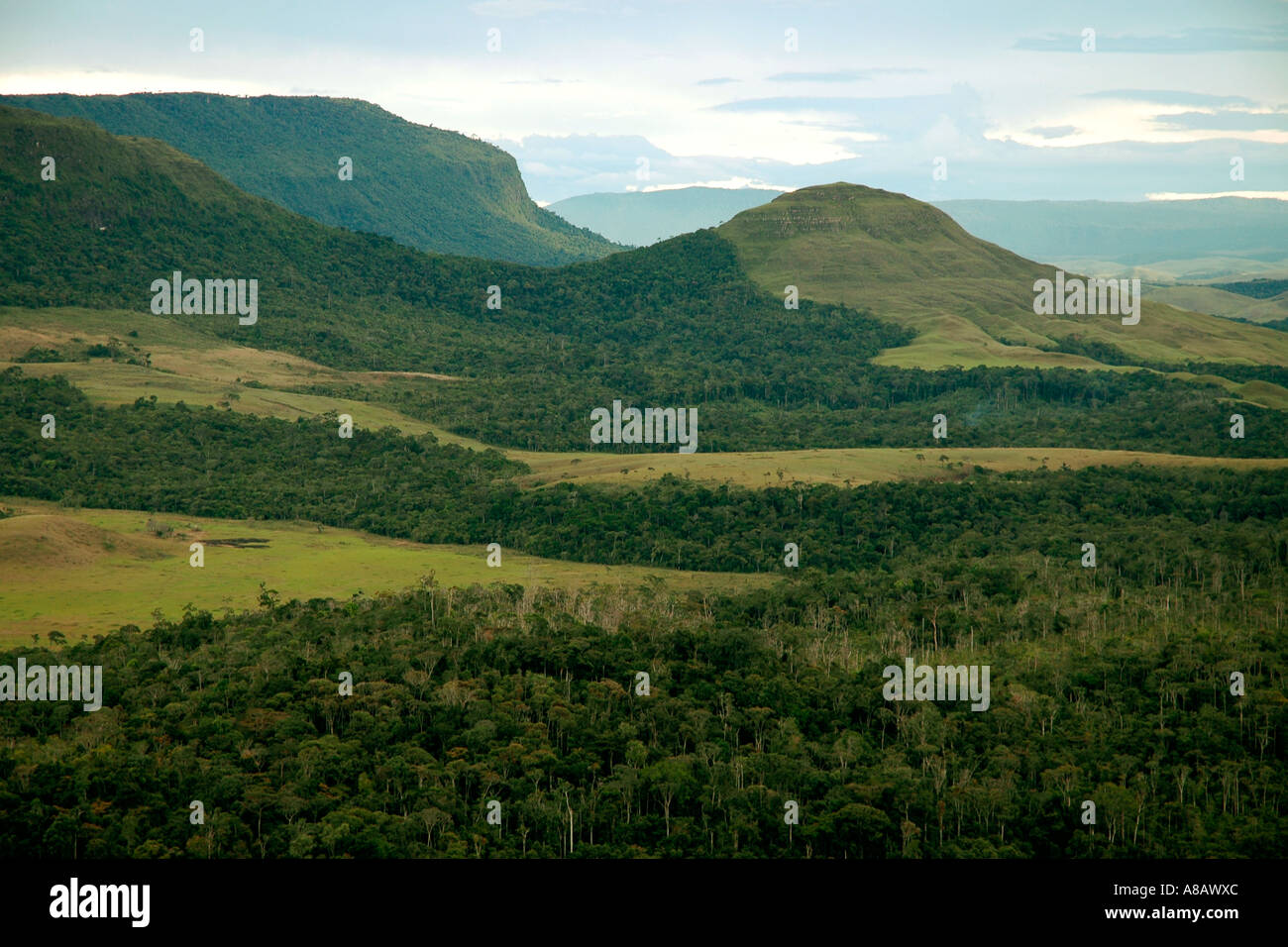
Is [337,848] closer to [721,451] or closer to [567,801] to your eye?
[567,801]

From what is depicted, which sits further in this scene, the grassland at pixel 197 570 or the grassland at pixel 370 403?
the grassland at pixel 370 403

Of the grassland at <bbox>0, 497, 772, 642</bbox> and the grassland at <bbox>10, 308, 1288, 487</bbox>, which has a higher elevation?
the grassland at <bbox>10, 308, 1288, 487</bbox>

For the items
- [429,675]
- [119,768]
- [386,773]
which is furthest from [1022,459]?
[119,768]

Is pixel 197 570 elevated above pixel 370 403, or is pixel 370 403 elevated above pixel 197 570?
pixel 370 403

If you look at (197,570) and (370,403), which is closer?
(197,570)

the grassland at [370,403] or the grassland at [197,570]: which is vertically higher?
the grassland at [370,403]

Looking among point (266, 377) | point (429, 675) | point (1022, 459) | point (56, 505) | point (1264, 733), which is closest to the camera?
point (1264, 733)

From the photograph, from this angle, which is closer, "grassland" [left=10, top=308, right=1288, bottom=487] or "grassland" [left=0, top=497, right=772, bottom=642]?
"grassland" [left=0, top=497, right=772, bottom=642]
